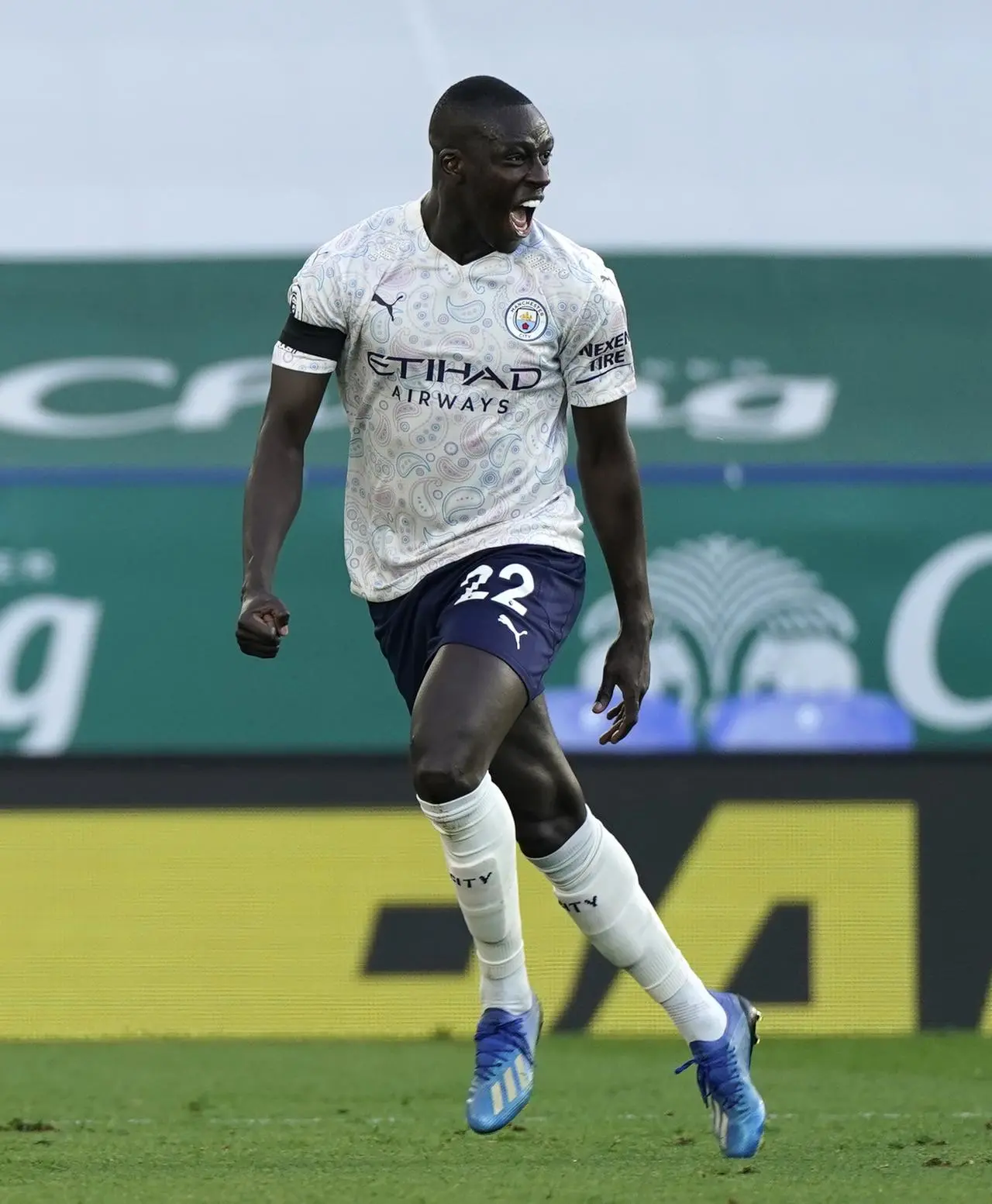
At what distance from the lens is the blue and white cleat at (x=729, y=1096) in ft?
11.9

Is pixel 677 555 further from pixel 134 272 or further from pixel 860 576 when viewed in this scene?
pixel 134 272

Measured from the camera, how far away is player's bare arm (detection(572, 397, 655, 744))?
3717 millimetres

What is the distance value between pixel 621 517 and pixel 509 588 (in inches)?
10.3

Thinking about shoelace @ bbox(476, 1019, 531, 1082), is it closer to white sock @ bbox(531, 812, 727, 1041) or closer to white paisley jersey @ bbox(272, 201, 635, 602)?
white sock @ bbox(531, 812, 727, 1041)

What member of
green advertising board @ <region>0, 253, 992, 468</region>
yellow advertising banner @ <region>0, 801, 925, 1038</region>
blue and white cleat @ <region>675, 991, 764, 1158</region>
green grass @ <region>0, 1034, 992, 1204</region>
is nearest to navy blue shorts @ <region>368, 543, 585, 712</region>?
blue and white cleat @ <region>675, 991, 764, 1158</region>

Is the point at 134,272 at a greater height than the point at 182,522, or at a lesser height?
greater

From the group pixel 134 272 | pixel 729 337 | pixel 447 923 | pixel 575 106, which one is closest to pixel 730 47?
pixel 575 106

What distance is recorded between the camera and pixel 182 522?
7887 millimetres

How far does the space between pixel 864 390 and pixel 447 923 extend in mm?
3318

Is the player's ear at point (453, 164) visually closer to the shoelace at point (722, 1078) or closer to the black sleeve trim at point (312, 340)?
the black sleeve trim at point (312, 340)

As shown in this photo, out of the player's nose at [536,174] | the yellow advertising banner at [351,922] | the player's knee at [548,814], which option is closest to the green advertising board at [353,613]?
the yellow advertising banner at [351,922]

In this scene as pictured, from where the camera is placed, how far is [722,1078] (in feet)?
11.9

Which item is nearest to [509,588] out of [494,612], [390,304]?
[494,612]

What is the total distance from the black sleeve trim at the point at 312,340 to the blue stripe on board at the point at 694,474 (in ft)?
14.2
